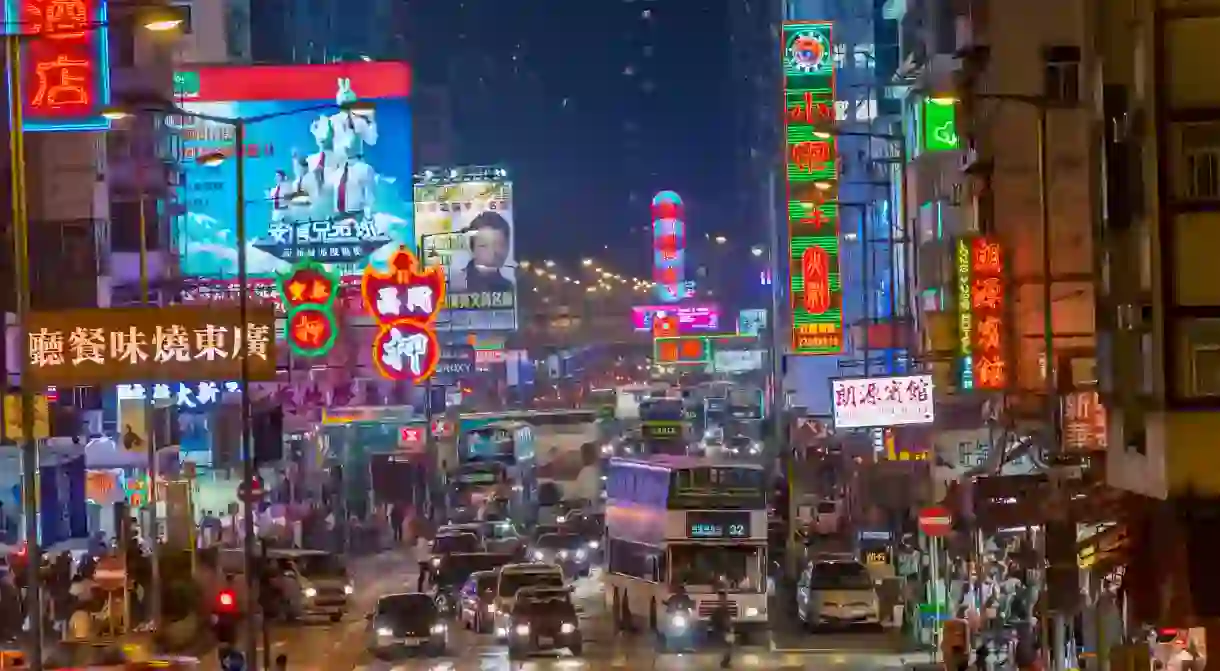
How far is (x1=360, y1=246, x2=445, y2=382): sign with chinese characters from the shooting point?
37.4 m

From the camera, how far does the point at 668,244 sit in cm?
12612

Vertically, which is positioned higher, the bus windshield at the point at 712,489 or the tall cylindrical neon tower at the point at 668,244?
the tall cylindrical neon tower at the point at 668,244

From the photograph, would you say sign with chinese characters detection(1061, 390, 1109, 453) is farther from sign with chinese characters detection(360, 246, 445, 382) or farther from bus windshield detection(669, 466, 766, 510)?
sign with chinese characters detection(360, 246, 445, 382)

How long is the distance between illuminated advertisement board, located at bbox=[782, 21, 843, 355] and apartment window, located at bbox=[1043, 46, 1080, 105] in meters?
19.6

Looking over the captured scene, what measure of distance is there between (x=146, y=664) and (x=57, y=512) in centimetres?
2615

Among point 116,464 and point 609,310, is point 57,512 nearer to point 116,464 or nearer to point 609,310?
point 116,464

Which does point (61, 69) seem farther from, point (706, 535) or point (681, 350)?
point (681, 350)

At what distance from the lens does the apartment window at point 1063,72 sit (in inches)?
1197

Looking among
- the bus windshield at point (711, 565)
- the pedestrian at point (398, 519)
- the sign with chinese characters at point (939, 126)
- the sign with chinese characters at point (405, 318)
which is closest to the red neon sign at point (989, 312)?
the bus windshield at point (711, 565)

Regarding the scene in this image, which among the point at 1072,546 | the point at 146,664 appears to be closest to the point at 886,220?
the point at 1072,546

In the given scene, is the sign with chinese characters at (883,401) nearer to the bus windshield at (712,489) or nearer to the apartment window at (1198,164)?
the bus windshield at (712,489)

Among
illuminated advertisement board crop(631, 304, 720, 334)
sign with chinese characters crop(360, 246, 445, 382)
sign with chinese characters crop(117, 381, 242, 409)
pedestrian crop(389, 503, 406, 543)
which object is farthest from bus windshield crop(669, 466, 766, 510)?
illuminated advertisement board crop(631, 304, 720, 334)

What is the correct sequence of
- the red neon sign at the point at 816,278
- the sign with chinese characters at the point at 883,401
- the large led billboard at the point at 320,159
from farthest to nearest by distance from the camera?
the red neon sign at the point at 816,278 < the large led billboard at the point at 320,159 < the sign with chinese characters at the point at 883,401

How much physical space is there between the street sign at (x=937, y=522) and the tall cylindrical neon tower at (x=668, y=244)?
9330 cm
